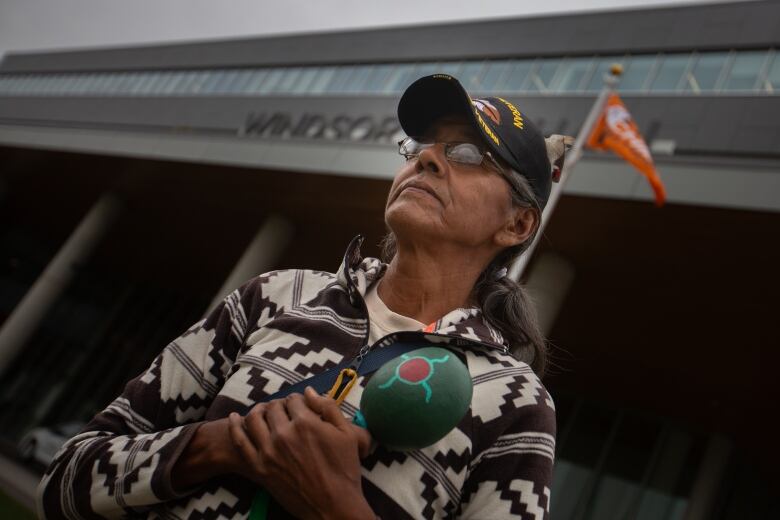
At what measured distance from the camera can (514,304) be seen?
2.14 metres

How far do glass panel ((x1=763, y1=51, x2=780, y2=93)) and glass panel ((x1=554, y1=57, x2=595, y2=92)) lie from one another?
12.5 feet

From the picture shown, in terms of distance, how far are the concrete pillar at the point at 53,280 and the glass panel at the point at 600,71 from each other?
45.6ft

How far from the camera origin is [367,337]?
5.92ft

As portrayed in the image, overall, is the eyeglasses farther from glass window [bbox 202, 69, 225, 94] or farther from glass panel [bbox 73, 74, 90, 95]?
glass panel [bbox 73, 74, 90, 95]

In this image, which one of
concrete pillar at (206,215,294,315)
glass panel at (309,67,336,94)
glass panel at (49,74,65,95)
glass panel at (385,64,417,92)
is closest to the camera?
concrete pillar at (206,215,294,315)

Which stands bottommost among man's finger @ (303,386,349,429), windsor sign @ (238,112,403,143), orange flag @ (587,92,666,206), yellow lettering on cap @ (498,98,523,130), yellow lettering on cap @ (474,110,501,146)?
man's finger @ (303,386,349,429)

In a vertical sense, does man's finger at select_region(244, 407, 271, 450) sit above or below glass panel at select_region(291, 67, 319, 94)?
below

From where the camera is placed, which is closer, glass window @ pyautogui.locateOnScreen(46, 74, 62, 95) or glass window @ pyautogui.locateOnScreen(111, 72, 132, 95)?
glass window @ pyautogui.locateOnScreen(111, 72, 132, 95)

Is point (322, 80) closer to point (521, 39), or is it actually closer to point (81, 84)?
point (521, 39)

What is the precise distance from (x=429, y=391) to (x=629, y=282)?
1261cm

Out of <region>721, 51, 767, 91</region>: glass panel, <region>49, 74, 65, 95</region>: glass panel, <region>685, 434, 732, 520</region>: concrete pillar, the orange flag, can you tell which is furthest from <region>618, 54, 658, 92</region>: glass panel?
<region>49, 74, 65, 95</region>: glass panel

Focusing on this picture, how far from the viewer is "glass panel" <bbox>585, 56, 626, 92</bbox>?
16281mm

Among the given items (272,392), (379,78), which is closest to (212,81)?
(379,78)

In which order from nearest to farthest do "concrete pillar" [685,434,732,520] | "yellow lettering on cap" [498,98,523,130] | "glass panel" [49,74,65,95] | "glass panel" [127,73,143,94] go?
"yellow lettering on cap" [498,98,523,130], "concrete pillar" [685,434,732,520], "glass panel" [127,73,143,94], "glass panel" [49,74,65,95]
